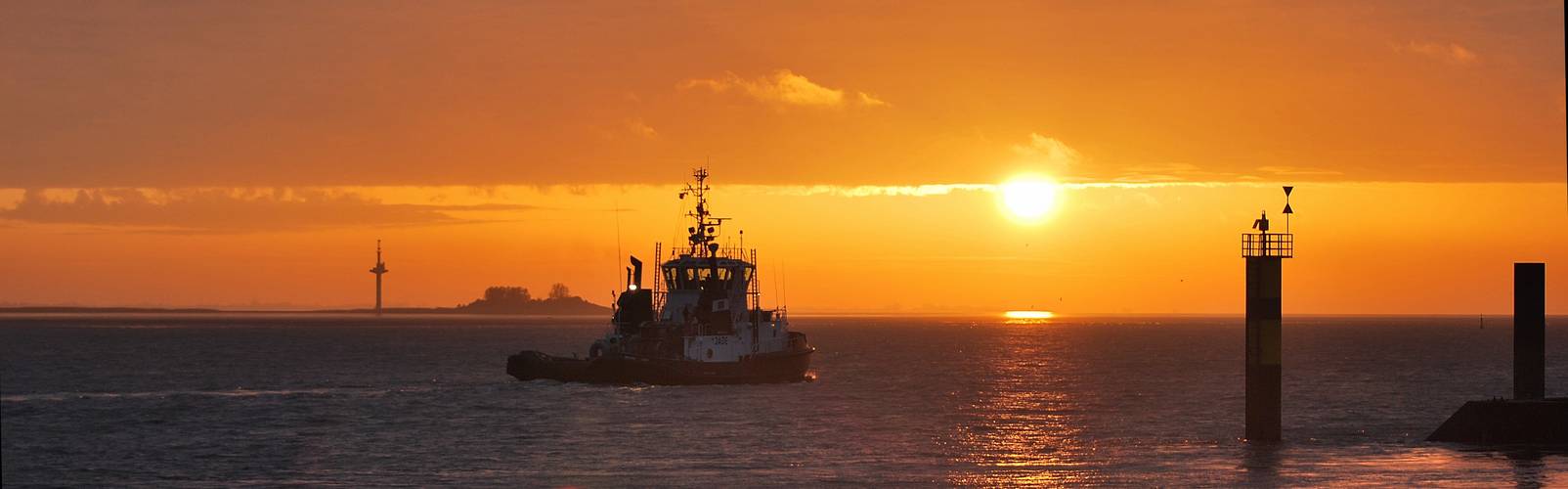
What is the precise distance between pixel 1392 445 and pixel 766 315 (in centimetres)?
4795

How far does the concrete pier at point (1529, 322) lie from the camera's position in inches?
2251

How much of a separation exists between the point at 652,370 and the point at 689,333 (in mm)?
3448

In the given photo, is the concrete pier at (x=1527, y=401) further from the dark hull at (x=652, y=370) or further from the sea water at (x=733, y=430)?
the dark hull at (x=652, y=370)

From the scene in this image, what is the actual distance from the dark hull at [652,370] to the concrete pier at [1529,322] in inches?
1906

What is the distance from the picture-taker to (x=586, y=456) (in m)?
58.7

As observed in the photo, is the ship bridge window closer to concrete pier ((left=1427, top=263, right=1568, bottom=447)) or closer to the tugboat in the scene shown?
the tugboat

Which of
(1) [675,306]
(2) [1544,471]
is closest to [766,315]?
(1) [675,306]

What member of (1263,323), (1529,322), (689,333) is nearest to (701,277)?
(689,333)

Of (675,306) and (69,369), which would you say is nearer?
(675,306)

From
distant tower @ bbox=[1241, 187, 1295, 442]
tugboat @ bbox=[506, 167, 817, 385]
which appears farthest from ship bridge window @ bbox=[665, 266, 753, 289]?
distant tower @ bbox=[1241, 187, 1295, 442]

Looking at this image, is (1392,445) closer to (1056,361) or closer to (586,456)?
(586,456)

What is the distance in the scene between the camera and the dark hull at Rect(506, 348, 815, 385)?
95.9m

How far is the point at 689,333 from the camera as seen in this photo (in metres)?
97.9

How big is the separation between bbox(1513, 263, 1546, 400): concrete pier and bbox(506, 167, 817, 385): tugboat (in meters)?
48.5
